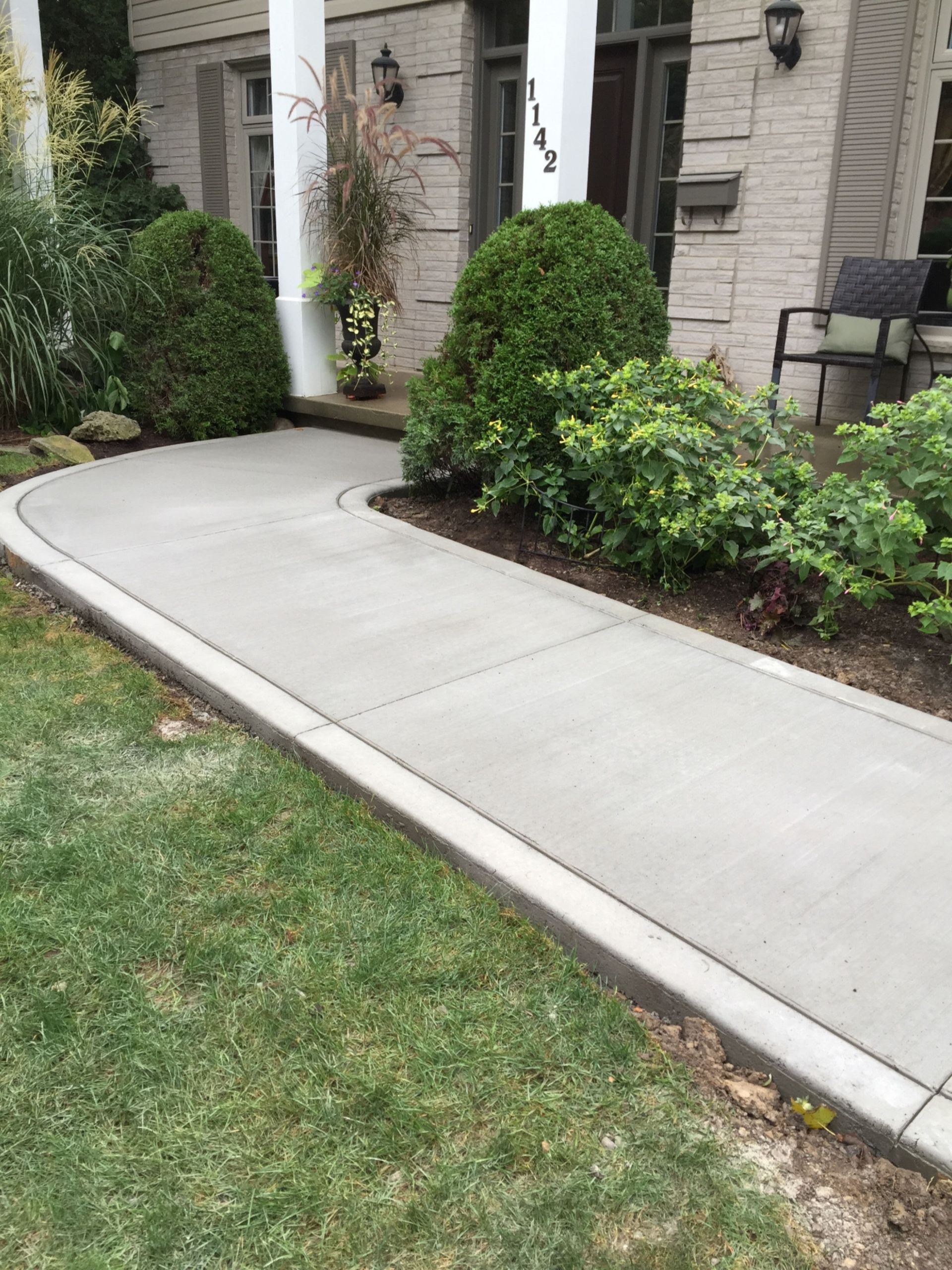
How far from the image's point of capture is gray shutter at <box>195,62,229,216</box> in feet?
33.5

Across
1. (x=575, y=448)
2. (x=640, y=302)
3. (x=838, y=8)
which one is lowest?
(x=575, y=448)

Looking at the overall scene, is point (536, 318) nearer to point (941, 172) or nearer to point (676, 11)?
point (941, 172)

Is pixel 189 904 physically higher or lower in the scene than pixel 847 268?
lower

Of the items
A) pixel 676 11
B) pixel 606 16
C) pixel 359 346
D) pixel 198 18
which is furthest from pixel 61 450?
pixel 198 18

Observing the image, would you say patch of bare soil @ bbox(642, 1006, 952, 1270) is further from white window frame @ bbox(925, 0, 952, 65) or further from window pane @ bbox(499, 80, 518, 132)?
window pane @ bbox(499, 80, 518, 132)

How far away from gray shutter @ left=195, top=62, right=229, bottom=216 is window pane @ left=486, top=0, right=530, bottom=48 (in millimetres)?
3423

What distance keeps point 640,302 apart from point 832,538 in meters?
1.61

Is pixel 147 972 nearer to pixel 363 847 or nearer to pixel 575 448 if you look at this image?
pixel 363 847

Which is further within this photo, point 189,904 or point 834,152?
point 834,152

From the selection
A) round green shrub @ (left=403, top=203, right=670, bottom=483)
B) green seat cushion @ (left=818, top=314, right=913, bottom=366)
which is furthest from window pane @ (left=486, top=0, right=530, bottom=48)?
round green shrub @ (left=403, top=203, right=670, bottom=483)

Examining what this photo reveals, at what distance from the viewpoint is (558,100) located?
538 cm

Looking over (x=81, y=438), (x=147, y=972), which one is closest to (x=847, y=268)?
(x=81, y=438)

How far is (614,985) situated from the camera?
2045mm

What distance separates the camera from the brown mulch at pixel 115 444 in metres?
6.33
